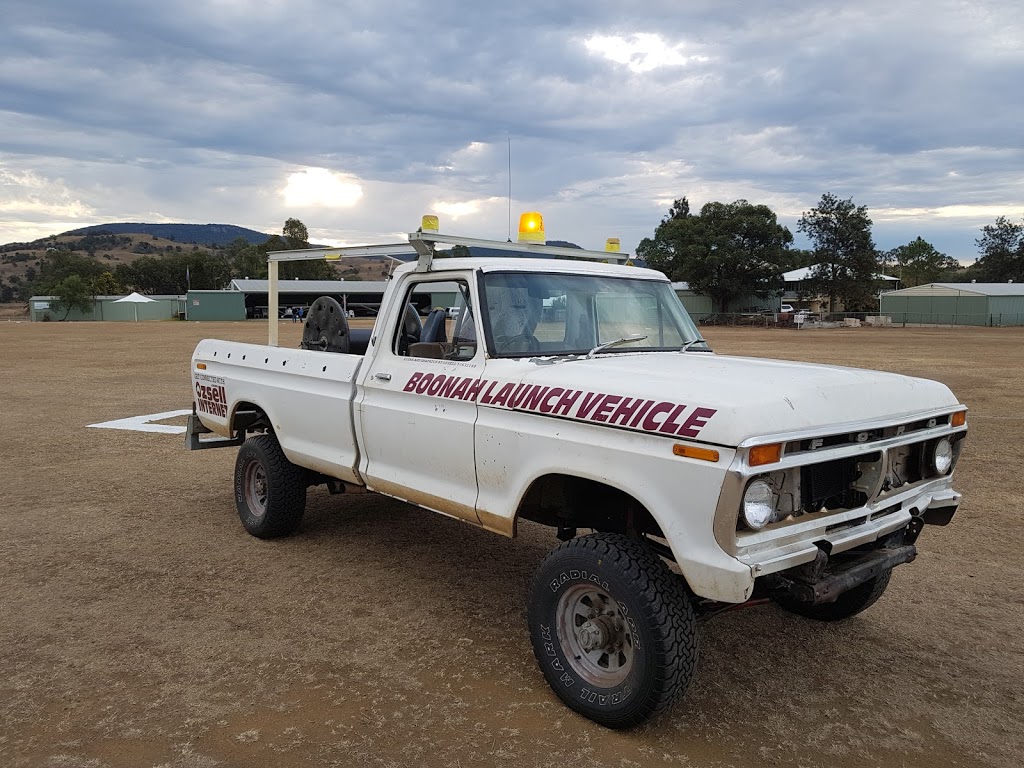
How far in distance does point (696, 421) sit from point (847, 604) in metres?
2.20

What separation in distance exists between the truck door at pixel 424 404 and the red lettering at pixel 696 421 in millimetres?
1303

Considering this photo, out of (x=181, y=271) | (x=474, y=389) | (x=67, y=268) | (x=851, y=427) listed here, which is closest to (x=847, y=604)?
(x=851, y=427)

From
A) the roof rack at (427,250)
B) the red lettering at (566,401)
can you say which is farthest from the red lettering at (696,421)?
the roof rack at (427,250)

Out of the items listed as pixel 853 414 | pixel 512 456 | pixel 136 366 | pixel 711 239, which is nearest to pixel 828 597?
pixel 853 414

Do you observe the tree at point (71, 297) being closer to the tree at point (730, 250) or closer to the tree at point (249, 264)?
the tree at point (249, 264)

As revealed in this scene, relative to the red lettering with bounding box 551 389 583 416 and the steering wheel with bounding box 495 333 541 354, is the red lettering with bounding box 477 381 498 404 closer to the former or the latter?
the steering wheel with bounding box 495 333 541 354

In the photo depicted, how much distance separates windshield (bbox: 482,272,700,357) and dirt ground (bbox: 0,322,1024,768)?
5.49 feet

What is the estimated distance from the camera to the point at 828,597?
10.9 ft

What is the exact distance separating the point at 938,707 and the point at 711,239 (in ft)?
206

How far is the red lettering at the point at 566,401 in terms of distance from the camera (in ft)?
11.7

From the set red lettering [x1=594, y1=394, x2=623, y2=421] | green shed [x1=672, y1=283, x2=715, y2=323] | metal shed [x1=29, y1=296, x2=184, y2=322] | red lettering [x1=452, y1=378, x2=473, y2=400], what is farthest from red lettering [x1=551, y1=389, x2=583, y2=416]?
metal shed [x1=29, y1=296, x2=184, y2=322]

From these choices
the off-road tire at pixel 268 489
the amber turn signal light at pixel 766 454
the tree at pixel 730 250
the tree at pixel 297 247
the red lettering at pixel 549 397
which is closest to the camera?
the amber turn signal light at pixel 766 454

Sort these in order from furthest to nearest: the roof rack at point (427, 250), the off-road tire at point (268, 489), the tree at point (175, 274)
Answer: the tree at point (175, 274), the off-road tire at point (268, 489), the roof rack at point (427, 250)

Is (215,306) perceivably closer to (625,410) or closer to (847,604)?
(847,604)
